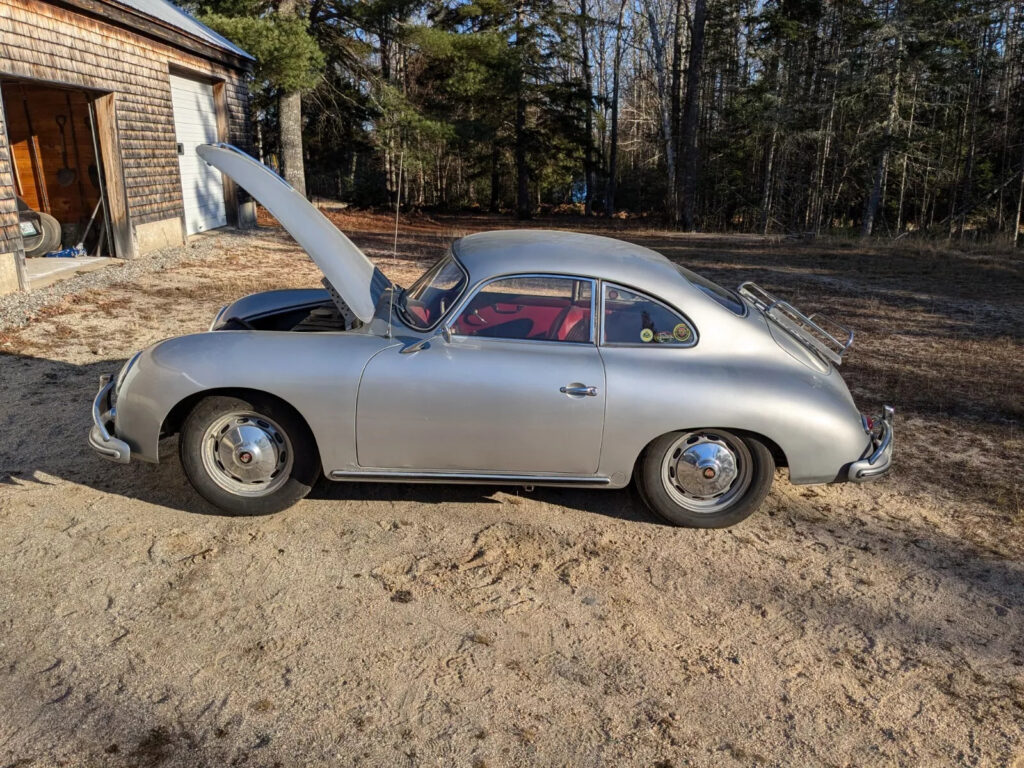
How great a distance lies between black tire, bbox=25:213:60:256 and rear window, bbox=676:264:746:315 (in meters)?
11.3

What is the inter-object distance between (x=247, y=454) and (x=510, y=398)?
1.41m

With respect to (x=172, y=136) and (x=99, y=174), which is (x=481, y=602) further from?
(x=172, y=136)

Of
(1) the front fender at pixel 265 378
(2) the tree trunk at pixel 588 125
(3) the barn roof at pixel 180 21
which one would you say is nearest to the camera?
(1) the front fender at pixel 265 378

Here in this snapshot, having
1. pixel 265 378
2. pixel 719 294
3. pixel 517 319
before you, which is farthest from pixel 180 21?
pixel 719 294

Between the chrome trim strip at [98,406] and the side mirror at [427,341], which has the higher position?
the side mirror at [427,341]

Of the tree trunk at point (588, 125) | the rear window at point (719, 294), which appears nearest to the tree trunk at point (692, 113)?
the tree trunk at point (588, 125)

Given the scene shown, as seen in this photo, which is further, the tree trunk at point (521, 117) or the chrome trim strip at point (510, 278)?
the tree trunk at point (521, 117)

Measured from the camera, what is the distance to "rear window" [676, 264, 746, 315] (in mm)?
4316

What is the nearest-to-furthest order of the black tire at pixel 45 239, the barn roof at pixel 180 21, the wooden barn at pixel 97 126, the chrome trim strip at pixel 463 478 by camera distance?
1. the chrome trim strip at pixel 463 478
2. the wooden barn at pixel 97 126
3. the black tire at pixel 45 239
4. the barn roof at pixel 180 21

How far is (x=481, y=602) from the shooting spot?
3.45 meters

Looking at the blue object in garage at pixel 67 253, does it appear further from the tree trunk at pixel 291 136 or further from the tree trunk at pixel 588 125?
the tree trunk at pixel 588 125

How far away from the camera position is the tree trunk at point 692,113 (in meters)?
24.5

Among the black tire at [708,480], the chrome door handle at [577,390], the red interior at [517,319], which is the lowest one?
the black tire at [708,480]

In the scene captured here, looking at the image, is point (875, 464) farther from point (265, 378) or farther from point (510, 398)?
point (265, 378)
